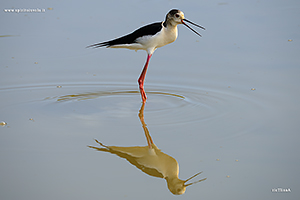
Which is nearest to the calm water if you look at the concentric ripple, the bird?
the concentric ripple

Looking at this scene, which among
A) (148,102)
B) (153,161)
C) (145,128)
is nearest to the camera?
(153,161)

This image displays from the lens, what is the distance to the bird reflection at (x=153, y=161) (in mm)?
4117

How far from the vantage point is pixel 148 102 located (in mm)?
6047

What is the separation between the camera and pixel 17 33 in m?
8.23

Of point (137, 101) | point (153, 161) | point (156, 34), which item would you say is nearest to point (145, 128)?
point (153, 161)

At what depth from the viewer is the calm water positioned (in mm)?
4137

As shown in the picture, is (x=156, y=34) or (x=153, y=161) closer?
(x=153, y=161)

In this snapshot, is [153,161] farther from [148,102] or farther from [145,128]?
[148,102]

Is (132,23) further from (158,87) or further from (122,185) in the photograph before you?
(122,185)

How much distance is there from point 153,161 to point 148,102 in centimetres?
156

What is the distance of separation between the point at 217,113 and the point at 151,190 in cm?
180

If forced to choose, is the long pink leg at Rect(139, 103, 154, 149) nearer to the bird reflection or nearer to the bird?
the bird reflection

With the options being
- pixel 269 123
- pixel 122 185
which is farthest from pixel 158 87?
pixel 122 185

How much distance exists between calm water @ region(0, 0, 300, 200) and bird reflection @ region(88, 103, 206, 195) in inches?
1.1
